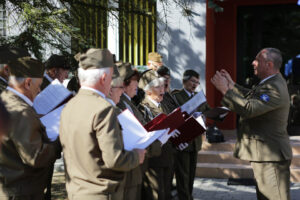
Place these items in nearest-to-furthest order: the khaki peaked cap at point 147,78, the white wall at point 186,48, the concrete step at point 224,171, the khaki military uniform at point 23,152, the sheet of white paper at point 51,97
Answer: the khaki military uniform at point 23,152 < the sheet of white paper at point 51,97 < the khaki peaked cap at point 147,78 < the concrete step at point 224,171 < the white wall at point 186,48

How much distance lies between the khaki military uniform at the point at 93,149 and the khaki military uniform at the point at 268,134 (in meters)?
1.99

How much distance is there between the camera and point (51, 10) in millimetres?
5281

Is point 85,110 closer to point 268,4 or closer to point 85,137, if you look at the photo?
point 85,137

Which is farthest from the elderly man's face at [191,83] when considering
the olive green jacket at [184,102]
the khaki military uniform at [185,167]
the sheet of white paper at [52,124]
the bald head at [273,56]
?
the sheet of white paper at [52,124]

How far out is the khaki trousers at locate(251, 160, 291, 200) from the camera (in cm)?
457

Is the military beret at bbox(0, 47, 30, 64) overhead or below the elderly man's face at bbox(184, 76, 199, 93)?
overhead

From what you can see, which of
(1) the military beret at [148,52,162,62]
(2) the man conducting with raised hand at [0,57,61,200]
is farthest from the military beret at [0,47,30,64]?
(1) the military beret at [148,52,162,62]

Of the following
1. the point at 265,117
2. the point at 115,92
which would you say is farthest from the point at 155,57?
the point at 115,92

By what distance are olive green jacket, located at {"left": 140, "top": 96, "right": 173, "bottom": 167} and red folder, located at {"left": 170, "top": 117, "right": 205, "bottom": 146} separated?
0.13m

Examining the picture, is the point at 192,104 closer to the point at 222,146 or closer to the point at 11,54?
the point at 11,54

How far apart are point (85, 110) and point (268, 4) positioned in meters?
8.50

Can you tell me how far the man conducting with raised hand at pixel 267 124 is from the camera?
4.56m

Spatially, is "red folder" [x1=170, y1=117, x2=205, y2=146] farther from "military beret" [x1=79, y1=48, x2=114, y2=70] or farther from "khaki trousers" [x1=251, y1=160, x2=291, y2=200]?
"military beret" [x1=79, y1=48, x2=114, y2=70]

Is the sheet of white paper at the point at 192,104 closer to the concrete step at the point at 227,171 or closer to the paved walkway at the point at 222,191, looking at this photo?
the paved walkway at the point at 222,191
